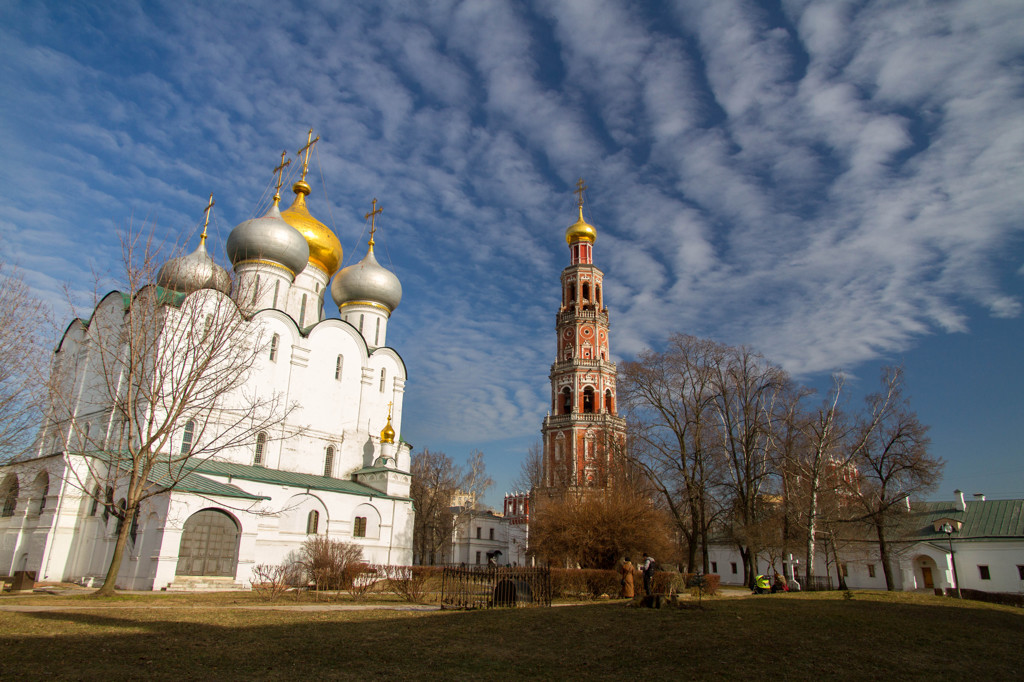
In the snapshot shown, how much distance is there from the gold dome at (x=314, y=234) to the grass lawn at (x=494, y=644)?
67.3ft

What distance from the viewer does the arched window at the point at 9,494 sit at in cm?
2080

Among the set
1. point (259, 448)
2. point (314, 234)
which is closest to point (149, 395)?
point (259, 448)

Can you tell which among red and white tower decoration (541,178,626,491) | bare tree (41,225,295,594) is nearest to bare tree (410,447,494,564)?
red and white tower decoration (541,178,626,491)

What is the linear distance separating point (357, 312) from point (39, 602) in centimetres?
2036

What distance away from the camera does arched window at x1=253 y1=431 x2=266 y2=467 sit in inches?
954

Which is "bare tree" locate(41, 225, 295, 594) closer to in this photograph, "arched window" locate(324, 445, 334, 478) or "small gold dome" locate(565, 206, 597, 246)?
"arched window" locate(324, 445, 334, 478)

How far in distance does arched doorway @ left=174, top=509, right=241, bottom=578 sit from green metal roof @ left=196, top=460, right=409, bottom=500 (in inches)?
82.8

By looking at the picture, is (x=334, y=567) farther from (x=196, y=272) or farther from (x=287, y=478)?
(x=196, y=272)

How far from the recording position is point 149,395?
596 inches

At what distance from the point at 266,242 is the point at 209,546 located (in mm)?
12953

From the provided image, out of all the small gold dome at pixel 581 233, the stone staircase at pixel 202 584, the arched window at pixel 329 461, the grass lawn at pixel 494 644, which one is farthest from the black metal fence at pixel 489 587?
the small gold dome at pixel 581 233

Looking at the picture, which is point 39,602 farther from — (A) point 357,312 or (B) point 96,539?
(A) point 357,312

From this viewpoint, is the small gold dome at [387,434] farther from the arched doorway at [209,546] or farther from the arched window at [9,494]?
the arched window at [9,494]

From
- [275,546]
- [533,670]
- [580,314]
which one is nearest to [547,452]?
[580,314]
